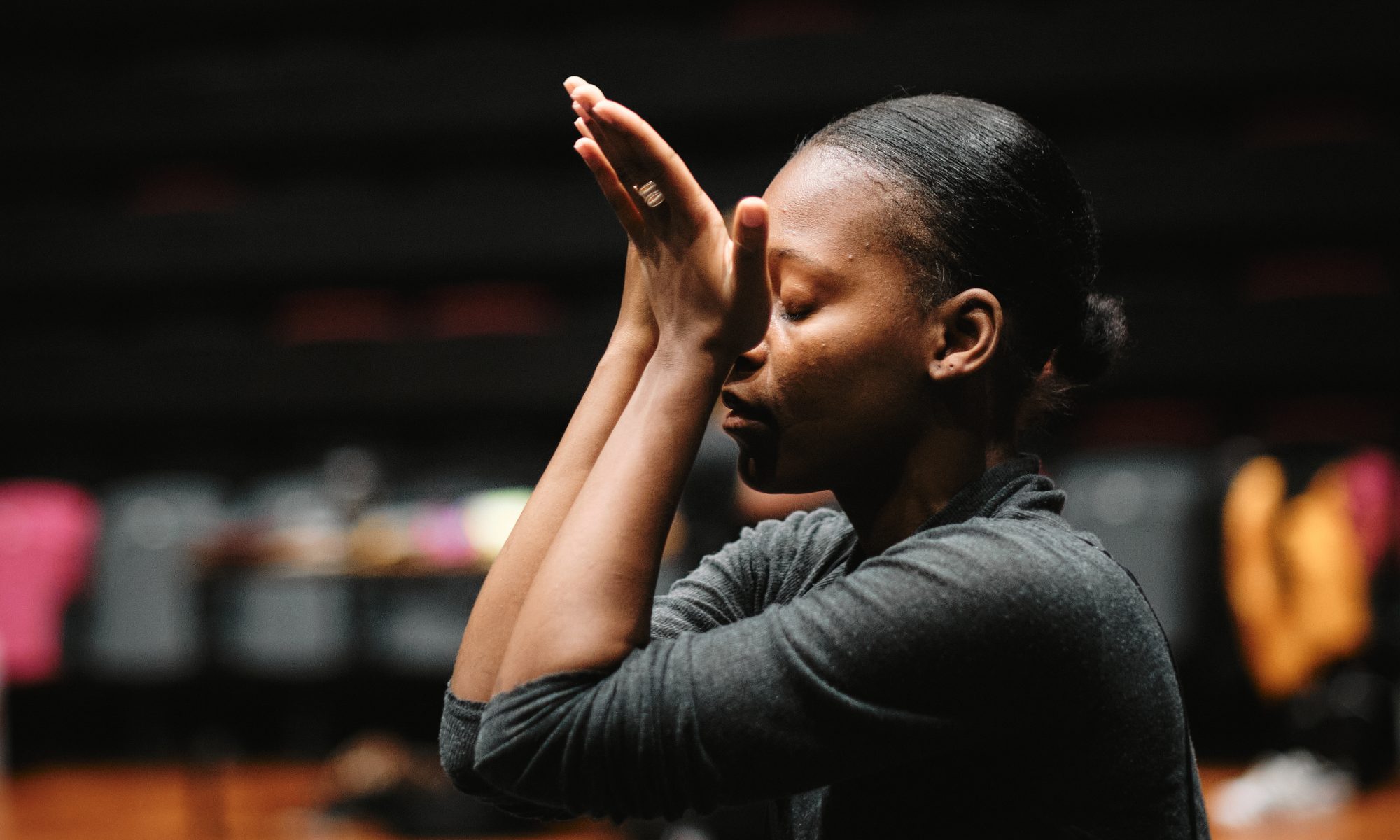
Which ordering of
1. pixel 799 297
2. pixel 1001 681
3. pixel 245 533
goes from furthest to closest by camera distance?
pixel 245 533, pixel 799 297, pixel 1001 681

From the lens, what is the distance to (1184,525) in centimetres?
397

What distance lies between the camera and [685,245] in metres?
0.80

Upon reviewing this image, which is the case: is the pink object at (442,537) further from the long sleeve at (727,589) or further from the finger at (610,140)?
the finger at (610,140)

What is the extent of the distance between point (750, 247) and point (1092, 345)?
32 centimetres

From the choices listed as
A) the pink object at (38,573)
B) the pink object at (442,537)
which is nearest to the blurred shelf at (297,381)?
the pink object at (38,573)

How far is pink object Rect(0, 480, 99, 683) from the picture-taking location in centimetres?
438

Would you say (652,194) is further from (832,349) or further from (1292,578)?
(1292,578)

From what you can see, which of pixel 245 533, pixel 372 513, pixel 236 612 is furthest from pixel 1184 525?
pixel 236 612

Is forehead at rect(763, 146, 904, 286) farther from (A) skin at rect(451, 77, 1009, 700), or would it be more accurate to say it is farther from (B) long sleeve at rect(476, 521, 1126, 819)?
(B) long sleeve at rect(476, 521, 1126, 819)

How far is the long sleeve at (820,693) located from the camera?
72 cm

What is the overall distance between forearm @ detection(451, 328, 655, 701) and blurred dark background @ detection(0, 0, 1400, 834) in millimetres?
3349

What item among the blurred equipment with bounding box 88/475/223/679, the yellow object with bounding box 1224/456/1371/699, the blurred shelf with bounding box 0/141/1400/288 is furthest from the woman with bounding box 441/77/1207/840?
the blurred shelf with bounding box 0/141/1400/288

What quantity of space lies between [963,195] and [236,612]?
4.14m

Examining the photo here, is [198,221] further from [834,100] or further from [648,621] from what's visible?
[648,621]
